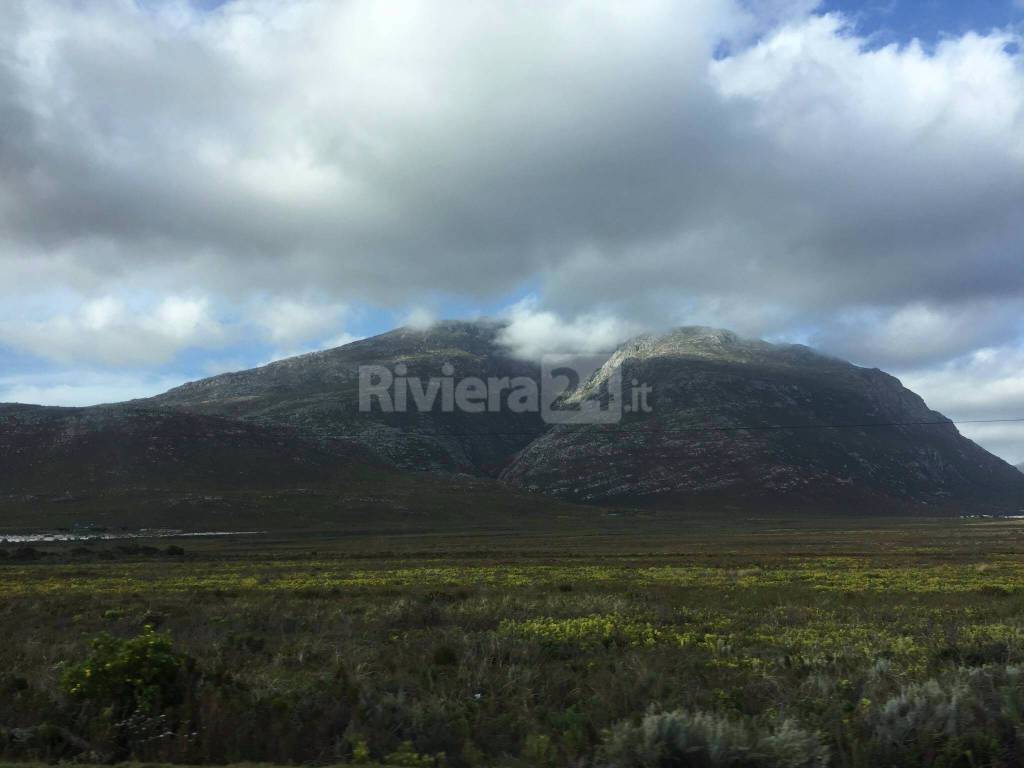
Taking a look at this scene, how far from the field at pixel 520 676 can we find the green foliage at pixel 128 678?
0.03m

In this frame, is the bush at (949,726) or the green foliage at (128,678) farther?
the green foliage at (128,678)

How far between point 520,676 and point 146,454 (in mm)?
140001

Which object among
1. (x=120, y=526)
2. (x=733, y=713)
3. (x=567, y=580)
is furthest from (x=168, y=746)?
(x=120, y=526)

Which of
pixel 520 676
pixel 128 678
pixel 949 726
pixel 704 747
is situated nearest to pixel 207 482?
pixel 128 678

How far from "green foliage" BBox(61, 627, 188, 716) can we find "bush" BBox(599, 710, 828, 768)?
5.98m

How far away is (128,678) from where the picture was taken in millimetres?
10273

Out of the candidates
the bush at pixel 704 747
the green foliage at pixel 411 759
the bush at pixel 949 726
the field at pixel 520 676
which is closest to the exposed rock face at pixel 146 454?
the field at pixel 520 676

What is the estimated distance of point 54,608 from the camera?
22.5 meters

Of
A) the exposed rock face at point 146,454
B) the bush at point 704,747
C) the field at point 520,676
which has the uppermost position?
the exposed rock face at point 146,454

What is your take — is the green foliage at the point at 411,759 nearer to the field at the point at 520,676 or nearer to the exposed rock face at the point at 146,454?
the field at the point at 520,676

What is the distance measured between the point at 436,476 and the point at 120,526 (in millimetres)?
73716

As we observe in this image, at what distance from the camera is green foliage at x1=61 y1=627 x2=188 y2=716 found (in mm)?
9945

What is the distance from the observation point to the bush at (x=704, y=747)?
7.80 m

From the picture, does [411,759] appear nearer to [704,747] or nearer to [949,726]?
[704,747]
